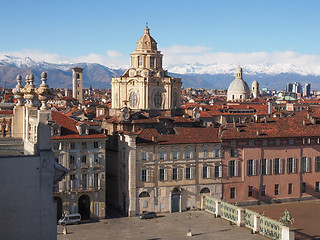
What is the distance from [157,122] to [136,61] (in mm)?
11704

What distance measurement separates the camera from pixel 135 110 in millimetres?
79562

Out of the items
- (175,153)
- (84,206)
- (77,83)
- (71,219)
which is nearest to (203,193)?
(175,153)

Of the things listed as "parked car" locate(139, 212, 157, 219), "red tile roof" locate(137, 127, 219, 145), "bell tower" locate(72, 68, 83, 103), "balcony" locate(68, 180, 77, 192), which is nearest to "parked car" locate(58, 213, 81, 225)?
"balcony" locate(68, 180, 77, 192)

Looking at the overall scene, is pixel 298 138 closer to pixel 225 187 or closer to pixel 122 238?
pixel 225 187

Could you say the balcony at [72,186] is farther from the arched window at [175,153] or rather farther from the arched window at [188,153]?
the arched window at [188,153]

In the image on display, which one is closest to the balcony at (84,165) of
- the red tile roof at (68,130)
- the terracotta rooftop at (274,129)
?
the red tile roof at (68,130)

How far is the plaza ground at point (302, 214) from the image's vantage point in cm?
5431

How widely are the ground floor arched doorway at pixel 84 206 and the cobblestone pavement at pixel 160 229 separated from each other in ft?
6.59

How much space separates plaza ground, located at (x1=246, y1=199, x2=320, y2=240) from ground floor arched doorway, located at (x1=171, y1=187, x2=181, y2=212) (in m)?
8.63

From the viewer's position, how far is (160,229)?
55656 millimetres

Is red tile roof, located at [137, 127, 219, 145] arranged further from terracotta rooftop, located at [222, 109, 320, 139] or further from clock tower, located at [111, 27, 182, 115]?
clock tower, located at [111, 27, 182, 115]

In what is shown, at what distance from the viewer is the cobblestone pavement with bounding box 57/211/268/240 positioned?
52.8m

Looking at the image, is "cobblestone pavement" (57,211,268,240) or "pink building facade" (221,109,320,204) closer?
"cobblestone pavement" (57,211,268,240)

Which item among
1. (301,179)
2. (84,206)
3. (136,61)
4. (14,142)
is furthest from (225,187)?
(14,142)
